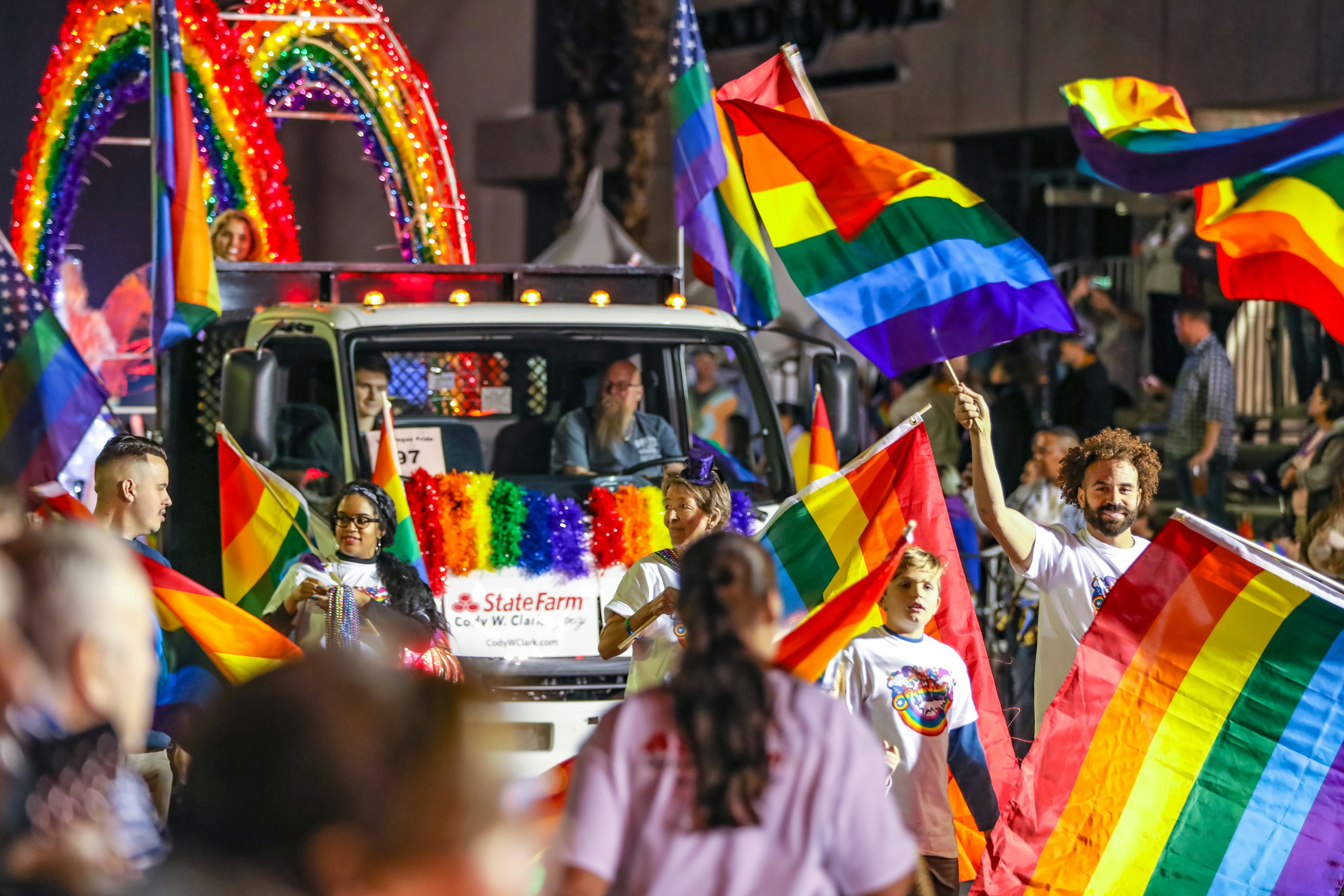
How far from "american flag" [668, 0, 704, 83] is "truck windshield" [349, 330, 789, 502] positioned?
151cm

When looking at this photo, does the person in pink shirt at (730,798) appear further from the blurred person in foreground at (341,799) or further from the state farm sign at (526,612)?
the state farm sign at (526,612)

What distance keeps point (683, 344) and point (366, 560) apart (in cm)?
266

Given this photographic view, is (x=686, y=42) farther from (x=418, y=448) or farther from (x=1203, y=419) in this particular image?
(x=1203, y=419)

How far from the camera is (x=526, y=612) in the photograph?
662 centimetres

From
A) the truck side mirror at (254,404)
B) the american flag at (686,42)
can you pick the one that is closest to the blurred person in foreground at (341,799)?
the truck side mirror at (254,404)

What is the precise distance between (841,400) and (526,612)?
1.94m

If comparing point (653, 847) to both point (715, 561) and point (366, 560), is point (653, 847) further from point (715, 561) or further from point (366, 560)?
point (366, 560)

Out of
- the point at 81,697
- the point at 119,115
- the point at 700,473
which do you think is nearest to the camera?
the point at 81,697

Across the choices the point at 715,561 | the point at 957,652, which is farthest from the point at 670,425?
the point at 715,561

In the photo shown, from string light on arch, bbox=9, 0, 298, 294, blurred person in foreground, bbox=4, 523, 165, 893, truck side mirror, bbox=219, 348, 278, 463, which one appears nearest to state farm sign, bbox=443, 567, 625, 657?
truck side mirror, bbox=219, 348, 278, 463

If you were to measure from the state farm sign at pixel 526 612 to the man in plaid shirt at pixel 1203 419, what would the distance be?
20.8 feet

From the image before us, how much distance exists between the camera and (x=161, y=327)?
7.63 m

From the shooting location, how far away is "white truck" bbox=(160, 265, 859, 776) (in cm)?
654

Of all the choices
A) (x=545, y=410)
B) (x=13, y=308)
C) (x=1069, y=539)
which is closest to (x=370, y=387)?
(x=545, y=410)
